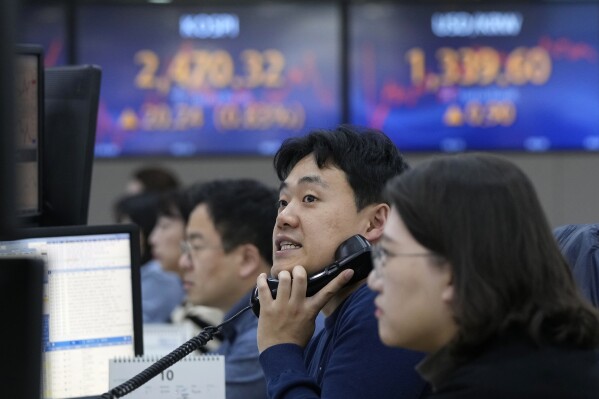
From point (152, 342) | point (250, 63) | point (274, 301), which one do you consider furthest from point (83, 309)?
point (250, 63)

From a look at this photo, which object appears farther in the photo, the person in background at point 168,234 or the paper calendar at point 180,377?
the person in background at point 168,234

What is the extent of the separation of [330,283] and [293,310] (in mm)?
82

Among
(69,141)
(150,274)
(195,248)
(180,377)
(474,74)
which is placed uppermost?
(474,74)

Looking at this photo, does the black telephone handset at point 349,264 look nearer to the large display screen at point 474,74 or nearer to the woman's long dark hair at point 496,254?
the woman's long dark hair at point 496,254

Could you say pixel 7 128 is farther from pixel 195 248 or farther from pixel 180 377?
pixel 195 248

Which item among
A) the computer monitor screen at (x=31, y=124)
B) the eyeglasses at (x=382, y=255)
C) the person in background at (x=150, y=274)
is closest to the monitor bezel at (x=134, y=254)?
the computer monitor screen at (x=31, y=124)

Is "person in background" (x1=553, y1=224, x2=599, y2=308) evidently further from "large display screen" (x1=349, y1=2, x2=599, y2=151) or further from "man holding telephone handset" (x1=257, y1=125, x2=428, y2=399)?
"large display screen" (x1=349, y1=2, x2=599, y2=151)

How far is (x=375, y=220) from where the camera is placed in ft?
7.07

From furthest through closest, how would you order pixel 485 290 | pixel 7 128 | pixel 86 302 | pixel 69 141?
pixel 69 141
pixel 86 302
pixel 485 290
pixel 7 128

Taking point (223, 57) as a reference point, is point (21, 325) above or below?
below

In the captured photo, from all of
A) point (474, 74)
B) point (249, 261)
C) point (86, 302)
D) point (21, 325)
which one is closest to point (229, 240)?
point (249, 261)

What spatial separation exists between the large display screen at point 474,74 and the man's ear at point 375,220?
3.07 meters

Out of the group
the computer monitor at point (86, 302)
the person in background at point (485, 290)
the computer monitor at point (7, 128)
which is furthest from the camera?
the computer monitor at point (86, 302)

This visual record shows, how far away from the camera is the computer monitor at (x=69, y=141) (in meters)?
2.44
